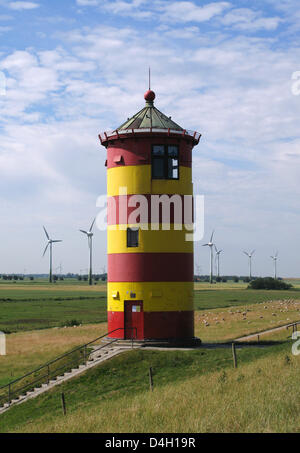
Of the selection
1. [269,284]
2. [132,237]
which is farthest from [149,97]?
[269,284]

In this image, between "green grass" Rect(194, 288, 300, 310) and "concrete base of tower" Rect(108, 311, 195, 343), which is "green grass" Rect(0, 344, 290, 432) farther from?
"green grass" Rect(194, 288, 300, 310)

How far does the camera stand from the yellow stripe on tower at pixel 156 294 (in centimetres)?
3225

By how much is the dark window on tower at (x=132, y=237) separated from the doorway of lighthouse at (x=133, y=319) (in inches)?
126

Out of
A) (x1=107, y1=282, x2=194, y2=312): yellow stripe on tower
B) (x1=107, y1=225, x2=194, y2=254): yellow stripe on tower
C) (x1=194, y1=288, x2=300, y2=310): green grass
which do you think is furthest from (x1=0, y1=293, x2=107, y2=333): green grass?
(x1=107, y1=225, x2=194, y2=254): yellow stripe on tower

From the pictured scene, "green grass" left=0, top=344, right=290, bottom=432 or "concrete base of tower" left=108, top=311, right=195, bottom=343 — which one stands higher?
"concrete base of tower" left=108, top=311, right=195, bottom=343

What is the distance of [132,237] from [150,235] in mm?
1112

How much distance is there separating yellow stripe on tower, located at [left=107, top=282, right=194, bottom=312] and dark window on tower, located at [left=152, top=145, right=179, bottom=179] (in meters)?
6.17

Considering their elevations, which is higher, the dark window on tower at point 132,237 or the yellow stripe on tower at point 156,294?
the dark window on tower at point 132,237

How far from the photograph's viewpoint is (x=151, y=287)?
32.2 m

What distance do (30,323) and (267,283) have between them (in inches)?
4181

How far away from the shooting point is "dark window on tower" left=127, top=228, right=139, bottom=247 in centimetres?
3275

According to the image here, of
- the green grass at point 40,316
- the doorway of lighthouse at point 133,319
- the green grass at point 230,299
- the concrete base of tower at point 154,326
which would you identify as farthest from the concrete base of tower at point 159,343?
the green grass at point 230,299

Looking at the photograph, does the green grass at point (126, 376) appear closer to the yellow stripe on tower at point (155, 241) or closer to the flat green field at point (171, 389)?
the flat green field at point (171, 389)
